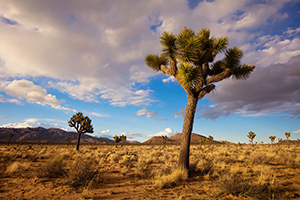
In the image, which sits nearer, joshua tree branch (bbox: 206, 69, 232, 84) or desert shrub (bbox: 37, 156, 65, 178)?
desert shrub (bbox: 37, 156, 65, 178)

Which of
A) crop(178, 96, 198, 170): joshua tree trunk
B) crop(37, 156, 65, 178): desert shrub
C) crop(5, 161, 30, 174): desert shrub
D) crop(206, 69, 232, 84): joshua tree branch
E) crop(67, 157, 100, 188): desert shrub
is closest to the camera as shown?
crop(67, 157, 100, 188): desert shrub

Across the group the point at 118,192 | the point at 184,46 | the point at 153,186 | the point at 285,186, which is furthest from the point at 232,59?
the point at 118,192

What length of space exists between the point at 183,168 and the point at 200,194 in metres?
2.18

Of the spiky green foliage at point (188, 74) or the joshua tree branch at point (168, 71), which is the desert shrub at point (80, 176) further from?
the joshua tree branch at point (168, 71)

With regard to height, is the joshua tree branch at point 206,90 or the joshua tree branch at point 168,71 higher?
the joshua tree branch at point 168,71

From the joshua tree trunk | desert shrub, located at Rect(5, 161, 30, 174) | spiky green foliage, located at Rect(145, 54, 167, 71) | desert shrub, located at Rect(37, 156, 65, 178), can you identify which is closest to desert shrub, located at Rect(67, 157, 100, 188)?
desert shrub, located at Rect(37, 156, 65, 178)

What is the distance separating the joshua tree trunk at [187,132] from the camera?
7559mm

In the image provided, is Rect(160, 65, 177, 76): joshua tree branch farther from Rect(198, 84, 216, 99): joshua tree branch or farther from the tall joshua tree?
Rect(198, 84, 216, 99): joshua tree branch

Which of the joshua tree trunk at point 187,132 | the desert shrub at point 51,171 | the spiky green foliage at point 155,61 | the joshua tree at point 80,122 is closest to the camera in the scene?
the desert shrub at point 51,171

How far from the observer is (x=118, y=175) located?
7770mm

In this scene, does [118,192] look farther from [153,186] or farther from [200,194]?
[200,194]

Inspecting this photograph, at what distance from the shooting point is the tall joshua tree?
7.73 metres

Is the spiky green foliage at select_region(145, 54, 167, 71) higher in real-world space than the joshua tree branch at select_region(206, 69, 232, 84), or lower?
higher

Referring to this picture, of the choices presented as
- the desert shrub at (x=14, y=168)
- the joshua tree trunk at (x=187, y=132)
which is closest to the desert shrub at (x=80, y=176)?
the desert shrub at (x=14, y=168)
